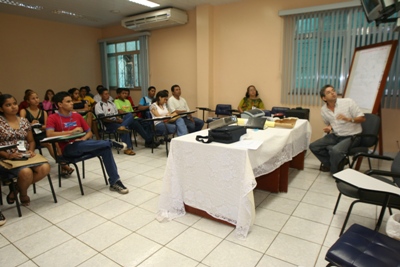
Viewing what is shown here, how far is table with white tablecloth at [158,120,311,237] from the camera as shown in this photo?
209 cm

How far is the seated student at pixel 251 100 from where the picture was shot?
5322mm

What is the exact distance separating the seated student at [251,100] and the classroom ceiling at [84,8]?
1.88 meters

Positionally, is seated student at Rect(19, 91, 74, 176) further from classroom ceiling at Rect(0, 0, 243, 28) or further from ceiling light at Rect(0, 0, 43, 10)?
ceiling light at Rect(0, 0, 43, 10)

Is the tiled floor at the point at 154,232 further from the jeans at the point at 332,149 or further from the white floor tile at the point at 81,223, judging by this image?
the jeans at the point at 332,149

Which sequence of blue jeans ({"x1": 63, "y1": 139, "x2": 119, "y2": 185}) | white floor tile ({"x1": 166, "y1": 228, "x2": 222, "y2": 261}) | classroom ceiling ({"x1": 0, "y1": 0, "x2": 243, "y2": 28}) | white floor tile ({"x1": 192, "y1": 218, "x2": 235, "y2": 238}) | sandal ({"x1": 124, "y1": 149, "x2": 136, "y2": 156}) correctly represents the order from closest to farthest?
white floor tile ({"x1": 166, "y1": 228, "x2": 222, "y2": 261}) → white floor tile ({"x1": 192, "y1": 218, "x2": 235, "y2": 238}) → blue jeans ({"x1": 63, "y1": 139, "x2": 119, "y2": 185}) → sandal ({"x1": 124, "y1": 149, "x2": 136, "y2": 156}) → classroom ceiling ({"x1": 0, "y1": 0, "x2": 243, "y2": 28})

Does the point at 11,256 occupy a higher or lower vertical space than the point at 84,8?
lower

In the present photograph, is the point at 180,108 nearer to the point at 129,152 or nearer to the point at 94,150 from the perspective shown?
the point at 129,152

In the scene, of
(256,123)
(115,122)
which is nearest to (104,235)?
(256,123)

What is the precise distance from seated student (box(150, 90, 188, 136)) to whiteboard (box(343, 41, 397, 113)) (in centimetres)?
280

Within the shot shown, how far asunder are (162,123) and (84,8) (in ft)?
11.4

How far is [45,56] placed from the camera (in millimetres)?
6945

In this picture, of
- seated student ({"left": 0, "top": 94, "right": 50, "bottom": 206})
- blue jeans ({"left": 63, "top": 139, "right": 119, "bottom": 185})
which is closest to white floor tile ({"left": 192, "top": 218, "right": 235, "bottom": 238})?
blue jeans ({"left": 63, "top": 139, "right": 119, "bottom": 185})

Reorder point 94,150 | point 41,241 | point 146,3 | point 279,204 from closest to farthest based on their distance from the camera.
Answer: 1. point 41,241
2. point 279,204
3. point 94,150
4. point 146,3

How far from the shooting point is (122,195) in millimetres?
3080
